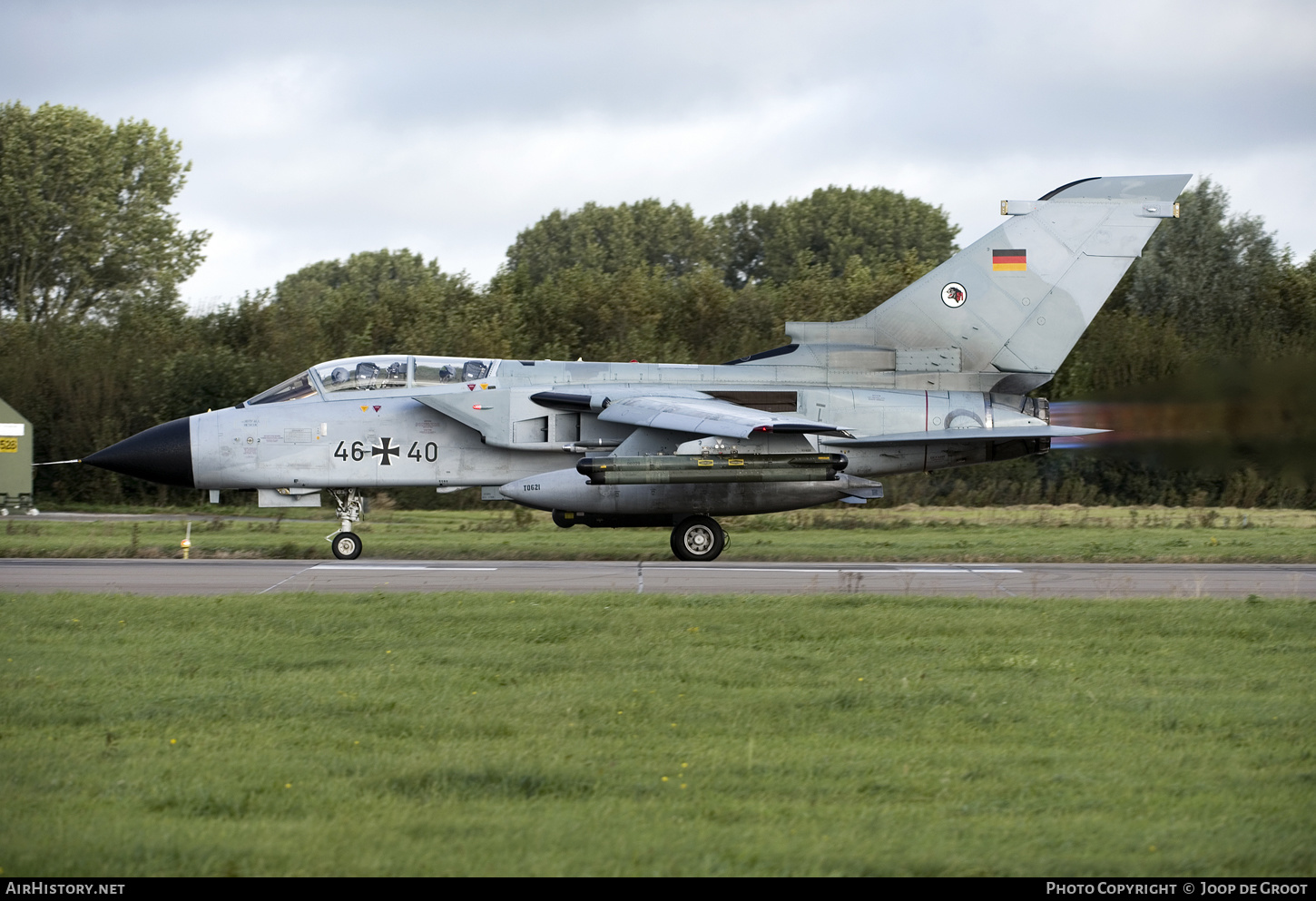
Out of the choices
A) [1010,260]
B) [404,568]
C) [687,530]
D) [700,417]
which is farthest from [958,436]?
[404,568]

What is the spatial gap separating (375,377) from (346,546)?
2592mm

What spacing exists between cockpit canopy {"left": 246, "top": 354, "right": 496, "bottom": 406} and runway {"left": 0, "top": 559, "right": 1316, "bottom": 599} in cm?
279

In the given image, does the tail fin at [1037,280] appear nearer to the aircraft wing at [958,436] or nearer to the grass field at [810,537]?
the aircraft wing at [958,436]

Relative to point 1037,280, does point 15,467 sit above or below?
below

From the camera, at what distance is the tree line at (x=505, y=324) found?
70.8ft

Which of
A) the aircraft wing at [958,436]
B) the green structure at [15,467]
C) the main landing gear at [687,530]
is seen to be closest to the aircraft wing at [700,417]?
the aircraft wing at [958,436]

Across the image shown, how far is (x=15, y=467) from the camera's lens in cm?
2738

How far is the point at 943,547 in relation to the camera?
19125mm

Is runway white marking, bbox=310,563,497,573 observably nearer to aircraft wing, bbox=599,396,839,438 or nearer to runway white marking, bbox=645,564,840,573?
runway white marking, bbox=645,564,840,573

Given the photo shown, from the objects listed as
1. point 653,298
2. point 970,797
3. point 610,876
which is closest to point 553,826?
point 610,876

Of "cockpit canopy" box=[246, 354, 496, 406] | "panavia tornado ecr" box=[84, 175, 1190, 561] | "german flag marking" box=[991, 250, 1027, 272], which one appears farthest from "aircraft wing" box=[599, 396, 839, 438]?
"german flag marking" box=[991, 250, 1027, 272]

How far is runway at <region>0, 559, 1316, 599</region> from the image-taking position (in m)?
13.3

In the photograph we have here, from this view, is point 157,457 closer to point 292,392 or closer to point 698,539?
point 292,392

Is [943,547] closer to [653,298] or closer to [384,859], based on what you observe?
[384,859]
